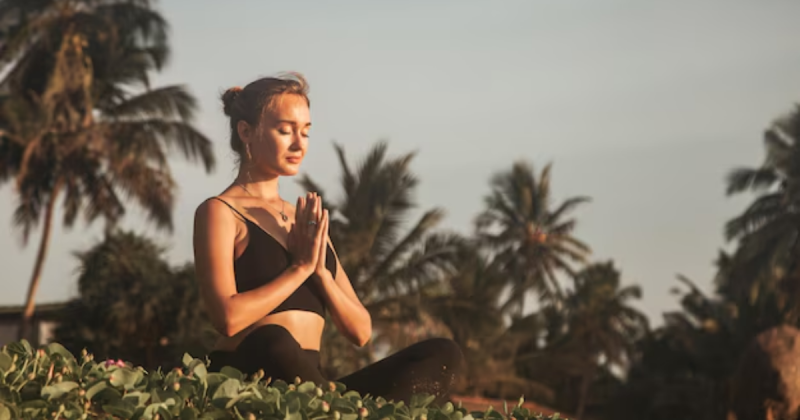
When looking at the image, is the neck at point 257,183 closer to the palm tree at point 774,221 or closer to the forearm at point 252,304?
the forearm at point 252,304

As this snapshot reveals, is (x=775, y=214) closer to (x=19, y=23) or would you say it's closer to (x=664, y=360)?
(x=664, y=360)

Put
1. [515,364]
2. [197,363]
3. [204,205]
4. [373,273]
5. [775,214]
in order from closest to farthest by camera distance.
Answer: [197,363] → [204,205] → [373,273] → [775,214] → [515,364]

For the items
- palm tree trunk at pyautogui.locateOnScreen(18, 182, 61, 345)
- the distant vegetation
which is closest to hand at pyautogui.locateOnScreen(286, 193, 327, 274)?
the distant vegetation

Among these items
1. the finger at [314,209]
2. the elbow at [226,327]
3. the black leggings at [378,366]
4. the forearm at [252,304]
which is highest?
the finger at [314,209]

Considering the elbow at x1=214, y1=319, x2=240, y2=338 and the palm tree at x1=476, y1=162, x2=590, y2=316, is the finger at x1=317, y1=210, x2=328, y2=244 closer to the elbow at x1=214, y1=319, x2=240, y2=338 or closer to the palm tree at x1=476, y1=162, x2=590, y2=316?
the elbow at x1=214, y1=319, x2=240, y2=338

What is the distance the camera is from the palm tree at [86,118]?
88.2 feet

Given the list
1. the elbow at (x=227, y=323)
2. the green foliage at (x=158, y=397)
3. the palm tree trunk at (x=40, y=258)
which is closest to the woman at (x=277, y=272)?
the elbow at (x=227, y=323)

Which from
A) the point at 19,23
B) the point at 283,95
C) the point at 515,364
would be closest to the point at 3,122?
the point at 19,23

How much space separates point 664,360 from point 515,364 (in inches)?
196

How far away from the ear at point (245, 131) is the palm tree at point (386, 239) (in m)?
19.9

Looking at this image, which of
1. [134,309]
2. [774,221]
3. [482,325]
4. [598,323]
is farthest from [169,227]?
[598,323]

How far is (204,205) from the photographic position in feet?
12.3

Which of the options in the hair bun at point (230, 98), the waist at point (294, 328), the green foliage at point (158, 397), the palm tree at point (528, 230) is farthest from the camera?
the palm tree at point (528, 230)

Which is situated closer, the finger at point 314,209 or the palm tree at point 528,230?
the finger at point 314,209
